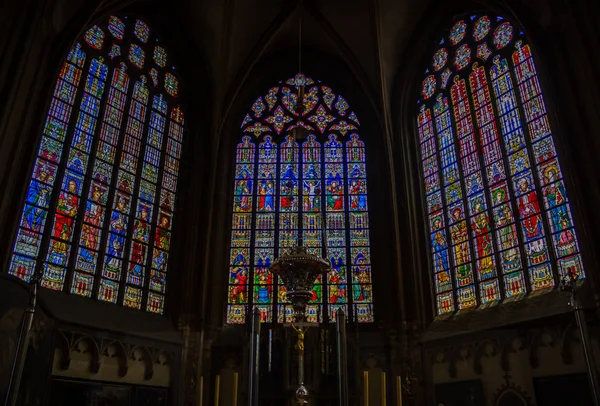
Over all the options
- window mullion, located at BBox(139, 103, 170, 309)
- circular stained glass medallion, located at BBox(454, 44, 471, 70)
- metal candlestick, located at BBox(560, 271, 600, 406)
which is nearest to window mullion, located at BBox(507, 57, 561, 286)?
circular stained glass medallion, located at BBox(454, 44, 471, 70)

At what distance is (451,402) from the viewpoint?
1112 centimetres

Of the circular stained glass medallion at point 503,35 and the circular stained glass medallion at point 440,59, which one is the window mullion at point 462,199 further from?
the circular stained glass medallion at point 503,35

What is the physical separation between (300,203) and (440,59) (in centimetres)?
542

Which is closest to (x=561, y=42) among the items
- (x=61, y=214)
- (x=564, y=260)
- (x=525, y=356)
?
→ (x=564, y=260)

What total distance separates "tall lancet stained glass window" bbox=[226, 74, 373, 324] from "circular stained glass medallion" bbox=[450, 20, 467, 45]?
3.40 meters

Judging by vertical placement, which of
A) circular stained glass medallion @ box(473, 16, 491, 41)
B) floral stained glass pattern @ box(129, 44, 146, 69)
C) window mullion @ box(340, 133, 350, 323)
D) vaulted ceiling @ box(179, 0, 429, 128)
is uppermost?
vaulted ceiling @ box(179, 0, 429, 128)

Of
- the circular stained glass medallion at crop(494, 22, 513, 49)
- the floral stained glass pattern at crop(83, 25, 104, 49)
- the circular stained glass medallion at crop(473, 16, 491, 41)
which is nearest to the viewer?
the circular stained glass medallion at crop(494, 22, 513, 49)

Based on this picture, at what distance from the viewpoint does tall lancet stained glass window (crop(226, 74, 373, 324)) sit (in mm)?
13469

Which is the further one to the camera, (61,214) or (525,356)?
(61,214)

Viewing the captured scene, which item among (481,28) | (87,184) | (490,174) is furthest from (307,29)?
(87,184)

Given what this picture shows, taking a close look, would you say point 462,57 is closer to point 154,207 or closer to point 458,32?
point 458,32

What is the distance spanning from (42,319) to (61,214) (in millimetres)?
3344

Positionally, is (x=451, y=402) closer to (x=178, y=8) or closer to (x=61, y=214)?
(x=61, y=214)

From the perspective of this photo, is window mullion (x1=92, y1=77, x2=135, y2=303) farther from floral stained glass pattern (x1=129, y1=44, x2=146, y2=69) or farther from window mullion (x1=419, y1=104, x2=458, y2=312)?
window mullion (x1=419, y1=104, x2=458, y2=312)
